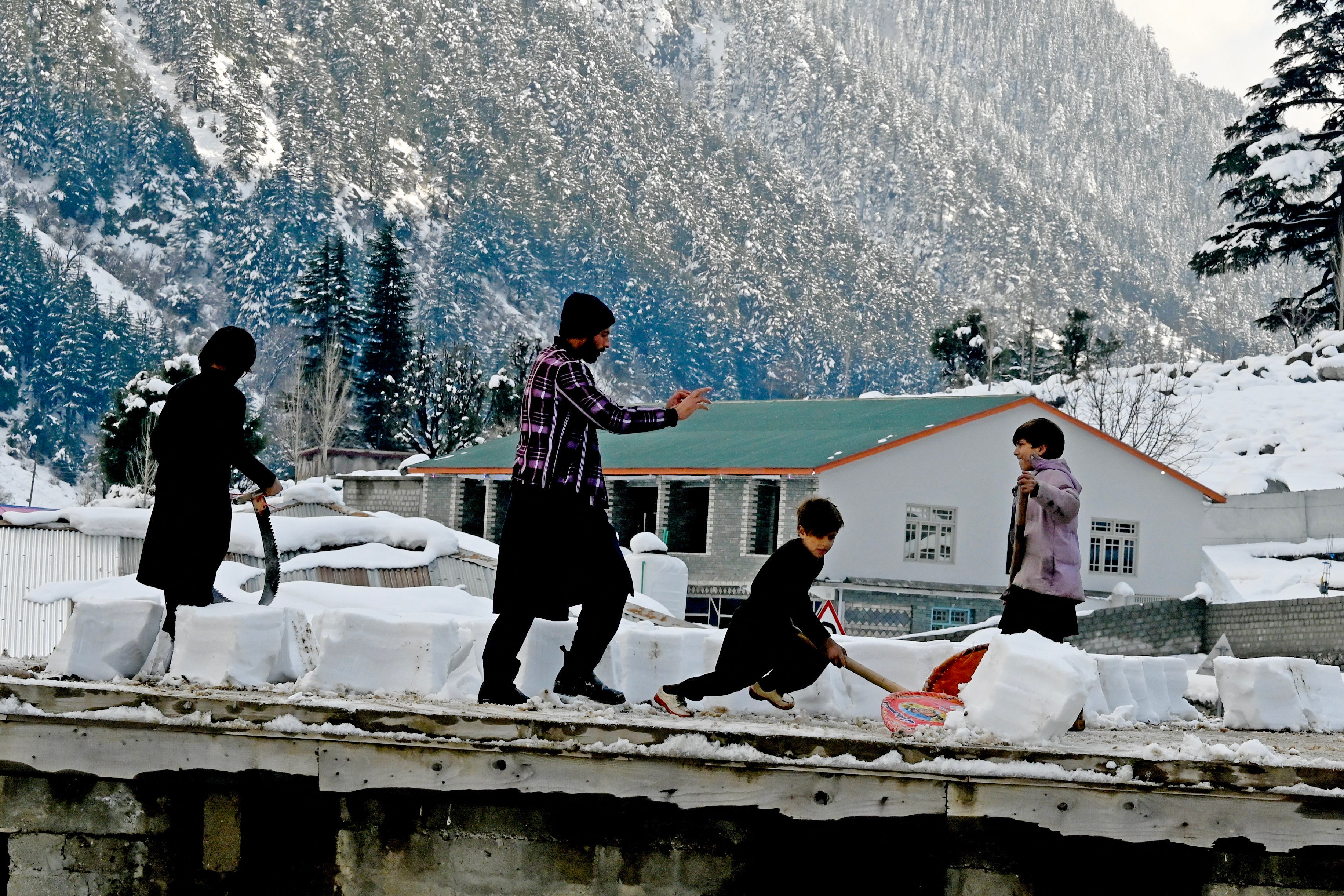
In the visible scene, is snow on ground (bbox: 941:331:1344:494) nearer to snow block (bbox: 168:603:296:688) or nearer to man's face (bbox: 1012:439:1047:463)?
man's face (bbox: 1012:439:1047:463)

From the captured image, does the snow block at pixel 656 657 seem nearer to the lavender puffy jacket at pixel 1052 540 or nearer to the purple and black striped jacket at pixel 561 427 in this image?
the purple and black striped jacket at pixel 561 427

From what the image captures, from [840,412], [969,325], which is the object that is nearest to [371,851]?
[840,412]

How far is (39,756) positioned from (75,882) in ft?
1.97

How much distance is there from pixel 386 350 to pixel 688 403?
71.9 metres

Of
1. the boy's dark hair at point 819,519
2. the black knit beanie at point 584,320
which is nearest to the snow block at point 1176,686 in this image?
the boy's dark hair at point 819,519

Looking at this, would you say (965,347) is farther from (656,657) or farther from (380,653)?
(380,653)

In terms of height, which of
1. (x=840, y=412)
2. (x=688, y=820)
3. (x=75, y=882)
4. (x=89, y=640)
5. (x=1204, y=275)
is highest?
(x=1204, y=275)

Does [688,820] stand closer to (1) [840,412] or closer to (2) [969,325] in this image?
(1) [840,412]

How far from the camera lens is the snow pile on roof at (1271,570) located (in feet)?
107

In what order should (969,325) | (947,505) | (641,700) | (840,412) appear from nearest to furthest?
1. (641,700)
2. (947,505)
3. (840,412)
4. (969,325)

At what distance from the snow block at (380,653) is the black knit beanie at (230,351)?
128 centimetres

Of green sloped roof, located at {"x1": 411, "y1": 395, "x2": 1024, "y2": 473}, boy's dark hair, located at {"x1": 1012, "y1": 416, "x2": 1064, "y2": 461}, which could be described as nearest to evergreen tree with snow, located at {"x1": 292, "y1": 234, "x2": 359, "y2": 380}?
green sloped roof, located at {"x1": 411, "y1": 395, "x2": 1024, "y2": 473}

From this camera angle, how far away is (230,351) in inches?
274

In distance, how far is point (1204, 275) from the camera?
5828cm
